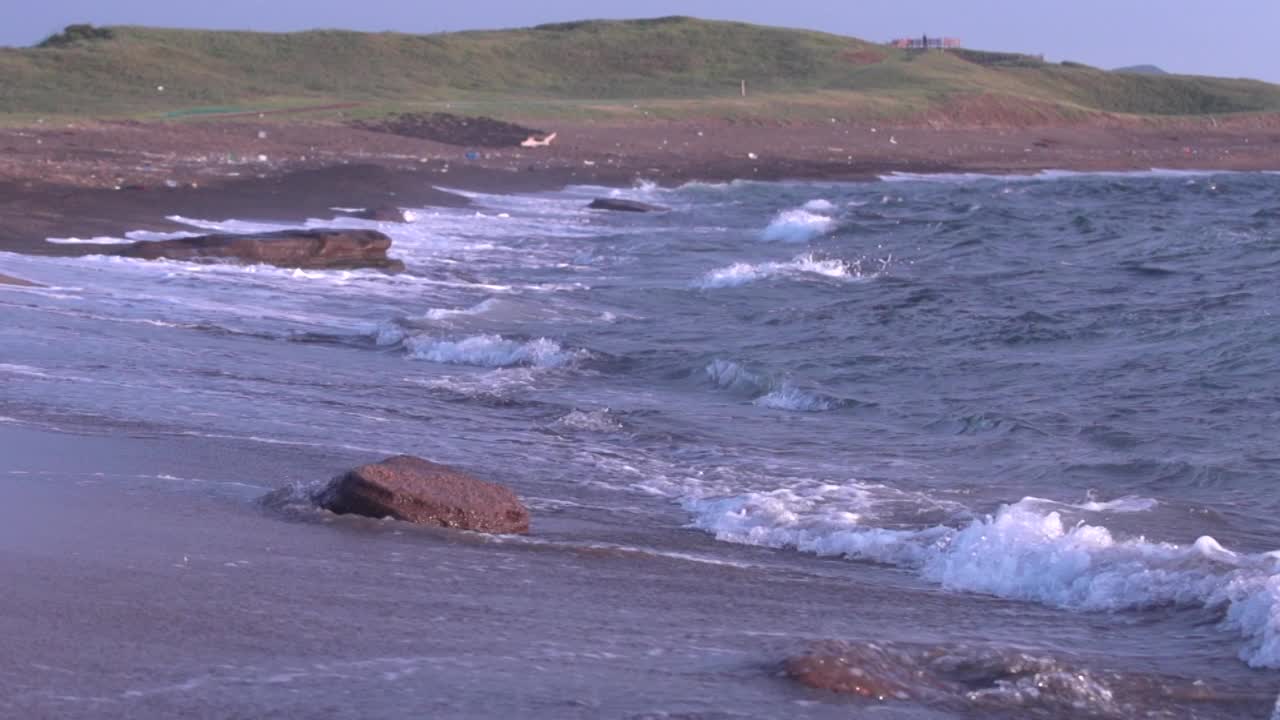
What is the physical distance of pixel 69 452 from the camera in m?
8.92

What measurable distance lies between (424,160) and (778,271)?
2482 centimetres

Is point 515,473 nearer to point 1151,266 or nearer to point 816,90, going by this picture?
point 1151,266

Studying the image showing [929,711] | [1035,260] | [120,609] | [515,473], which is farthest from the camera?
[1035,260]

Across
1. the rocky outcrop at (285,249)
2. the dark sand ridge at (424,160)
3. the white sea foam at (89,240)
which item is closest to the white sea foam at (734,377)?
the rocky outcrop at (285,249)

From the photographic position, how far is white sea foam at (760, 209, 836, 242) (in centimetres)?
3170

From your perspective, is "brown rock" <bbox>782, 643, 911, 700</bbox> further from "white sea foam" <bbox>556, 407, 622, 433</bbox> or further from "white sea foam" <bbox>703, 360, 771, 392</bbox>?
"white sea foam" <bbox>703, 360, 771, 392</bbox>

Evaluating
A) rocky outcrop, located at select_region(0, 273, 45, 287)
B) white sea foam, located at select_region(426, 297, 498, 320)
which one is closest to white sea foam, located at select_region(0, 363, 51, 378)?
rocky outcrop, located at select_region(0, 273, 45, 287)

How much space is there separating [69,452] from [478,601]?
11.1ft

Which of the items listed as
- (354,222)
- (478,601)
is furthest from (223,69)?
(478,601)

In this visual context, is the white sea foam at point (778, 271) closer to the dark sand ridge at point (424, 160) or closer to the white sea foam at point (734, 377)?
the white sea foam at point (734, 377)

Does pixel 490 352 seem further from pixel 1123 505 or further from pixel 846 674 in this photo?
pixel 846 674

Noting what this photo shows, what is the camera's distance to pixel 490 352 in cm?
1575

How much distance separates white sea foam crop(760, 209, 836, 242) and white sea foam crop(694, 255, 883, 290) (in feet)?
19.7

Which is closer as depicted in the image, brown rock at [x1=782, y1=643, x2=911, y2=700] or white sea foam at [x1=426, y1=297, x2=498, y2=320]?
brown rock at [x1=782, y1=643, x2=911, y2=700]
